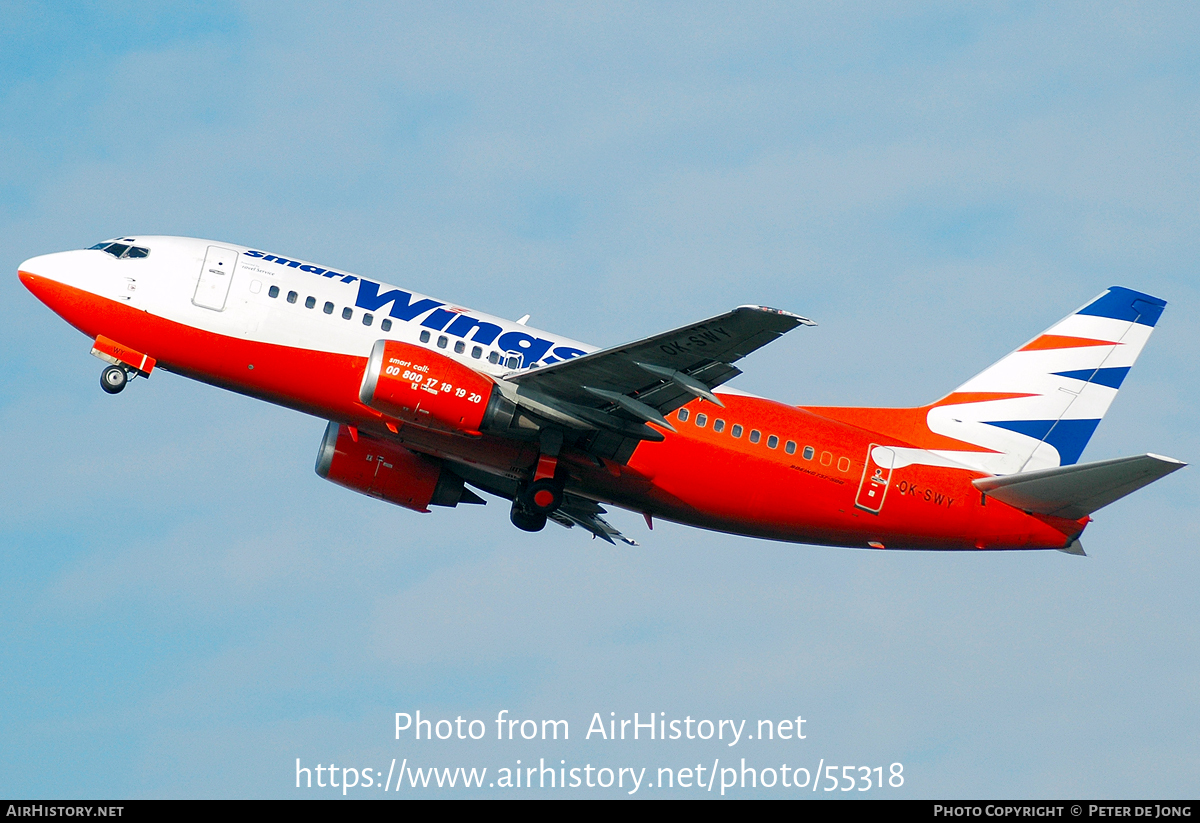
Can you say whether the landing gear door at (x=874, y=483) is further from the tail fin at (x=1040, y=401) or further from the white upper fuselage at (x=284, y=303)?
the white upper fuselage at (x=284, y=303)

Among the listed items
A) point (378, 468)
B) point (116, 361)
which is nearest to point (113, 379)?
point (116, 361)

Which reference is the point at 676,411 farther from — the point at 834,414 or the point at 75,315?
the point at 75,315

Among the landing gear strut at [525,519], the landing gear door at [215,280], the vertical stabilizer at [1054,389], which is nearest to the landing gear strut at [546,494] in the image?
the landing gear strut at [525,519]

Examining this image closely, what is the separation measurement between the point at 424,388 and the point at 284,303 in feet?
13.9

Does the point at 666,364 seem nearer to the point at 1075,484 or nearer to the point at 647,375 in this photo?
the point at 647,375

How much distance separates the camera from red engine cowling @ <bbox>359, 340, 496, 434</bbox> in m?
26.1

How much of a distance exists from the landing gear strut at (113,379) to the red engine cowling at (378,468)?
17.1 feet

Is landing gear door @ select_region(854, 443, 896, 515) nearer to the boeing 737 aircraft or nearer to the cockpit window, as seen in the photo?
the boeing 737 aircraft

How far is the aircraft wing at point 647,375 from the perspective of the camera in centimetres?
2400

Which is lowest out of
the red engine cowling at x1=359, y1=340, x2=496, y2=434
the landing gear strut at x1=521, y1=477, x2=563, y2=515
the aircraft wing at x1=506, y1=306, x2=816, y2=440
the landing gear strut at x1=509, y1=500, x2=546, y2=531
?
the landing gear strut at x1=509, y1=500, x2=546, y2=531

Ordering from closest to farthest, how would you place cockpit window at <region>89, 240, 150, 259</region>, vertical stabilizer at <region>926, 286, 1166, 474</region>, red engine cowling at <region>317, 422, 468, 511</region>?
cockpit window at <region>89, 240, 150, 259</region>
red engine cowling at <region>317, 422, 468, 511</region>
vertical stabilizer at <region>926, 286, 1166, 474</region>

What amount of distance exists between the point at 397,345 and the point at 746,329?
7.57 meters

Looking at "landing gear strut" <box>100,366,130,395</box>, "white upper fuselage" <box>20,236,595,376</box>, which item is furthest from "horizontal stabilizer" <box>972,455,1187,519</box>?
"landing gear strut" <box>100,366,130,395</box>

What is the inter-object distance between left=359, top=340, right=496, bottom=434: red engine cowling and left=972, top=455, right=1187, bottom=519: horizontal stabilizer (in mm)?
12302
